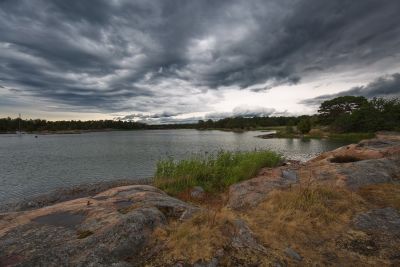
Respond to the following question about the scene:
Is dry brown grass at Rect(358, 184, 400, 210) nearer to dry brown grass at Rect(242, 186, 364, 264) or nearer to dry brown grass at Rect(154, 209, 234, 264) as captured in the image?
dry brown grass at Rect(242, 186, 364, 264)

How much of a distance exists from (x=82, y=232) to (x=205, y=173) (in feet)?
43.7

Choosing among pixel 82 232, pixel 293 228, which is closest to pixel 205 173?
pixel 293 228

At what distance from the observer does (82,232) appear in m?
6.33

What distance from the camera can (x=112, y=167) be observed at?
32438 mm

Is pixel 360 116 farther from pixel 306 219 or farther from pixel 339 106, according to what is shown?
pixel 306 219

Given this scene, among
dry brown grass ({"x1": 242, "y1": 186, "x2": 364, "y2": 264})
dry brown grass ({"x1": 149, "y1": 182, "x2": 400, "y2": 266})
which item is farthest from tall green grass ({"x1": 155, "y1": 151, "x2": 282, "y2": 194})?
dry brown grass ({"x1": 149, "y1": 182, "x2": 400, "y2": 266})

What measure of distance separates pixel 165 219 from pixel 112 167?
89.3 feet

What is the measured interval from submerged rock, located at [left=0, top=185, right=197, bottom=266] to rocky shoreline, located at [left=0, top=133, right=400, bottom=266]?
0.02m

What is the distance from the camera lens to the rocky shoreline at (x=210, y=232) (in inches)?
219

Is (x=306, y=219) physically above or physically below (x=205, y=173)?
above

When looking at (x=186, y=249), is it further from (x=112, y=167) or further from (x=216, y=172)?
(x=112, y=167)

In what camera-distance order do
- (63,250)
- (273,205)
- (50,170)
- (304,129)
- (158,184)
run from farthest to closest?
(304,129), (50,170), (158,184), (273,205), (63,250)

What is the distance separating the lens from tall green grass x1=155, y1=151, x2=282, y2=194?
17578 millimetres

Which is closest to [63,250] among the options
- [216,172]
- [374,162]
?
[216,172]
